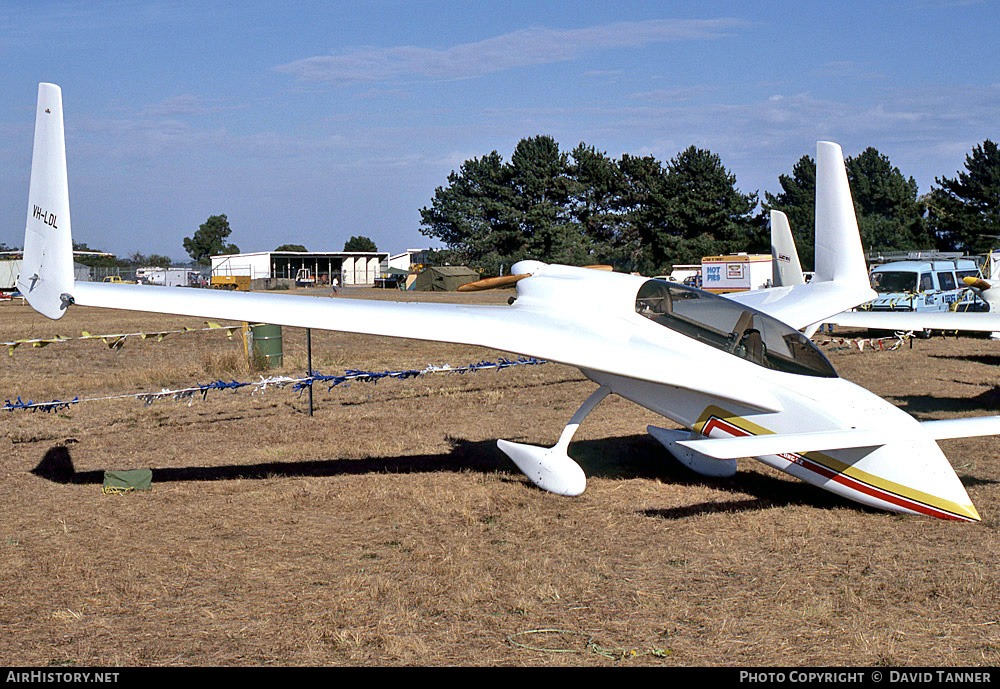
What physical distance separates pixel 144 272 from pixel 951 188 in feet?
253

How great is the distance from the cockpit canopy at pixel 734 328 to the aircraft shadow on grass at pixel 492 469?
135cm

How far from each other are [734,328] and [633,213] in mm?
63879

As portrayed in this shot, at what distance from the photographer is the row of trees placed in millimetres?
66062

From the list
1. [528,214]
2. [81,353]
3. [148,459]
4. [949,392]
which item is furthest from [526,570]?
[528,214]

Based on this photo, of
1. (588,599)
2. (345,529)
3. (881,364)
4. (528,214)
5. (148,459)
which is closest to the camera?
(588,599)

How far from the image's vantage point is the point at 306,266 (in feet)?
326

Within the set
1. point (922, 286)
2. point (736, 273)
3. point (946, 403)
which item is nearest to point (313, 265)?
point (736, 273)

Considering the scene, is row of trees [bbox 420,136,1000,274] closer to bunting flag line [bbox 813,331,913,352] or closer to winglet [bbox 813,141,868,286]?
bunting flag line [bbox 813,331,913,352]

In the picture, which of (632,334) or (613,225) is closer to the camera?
(632,334)

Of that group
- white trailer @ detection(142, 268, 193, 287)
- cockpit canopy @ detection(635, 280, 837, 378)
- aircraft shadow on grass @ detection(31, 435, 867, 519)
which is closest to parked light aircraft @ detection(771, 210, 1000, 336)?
aircraft shadow on grass @ detection(31, 435, 867, 519)

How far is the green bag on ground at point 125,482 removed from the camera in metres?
8.61

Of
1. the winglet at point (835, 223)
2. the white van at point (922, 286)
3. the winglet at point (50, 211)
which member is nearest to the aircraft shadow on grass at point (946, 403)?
the winglet at point (835, 223)

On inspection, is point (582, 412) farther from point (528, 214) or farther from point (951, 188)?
point (951, 188)

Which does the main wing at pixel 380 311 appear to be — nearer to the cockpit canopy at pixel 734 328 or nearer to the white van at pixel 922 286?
the cockpit canopy at pixel 734 328
